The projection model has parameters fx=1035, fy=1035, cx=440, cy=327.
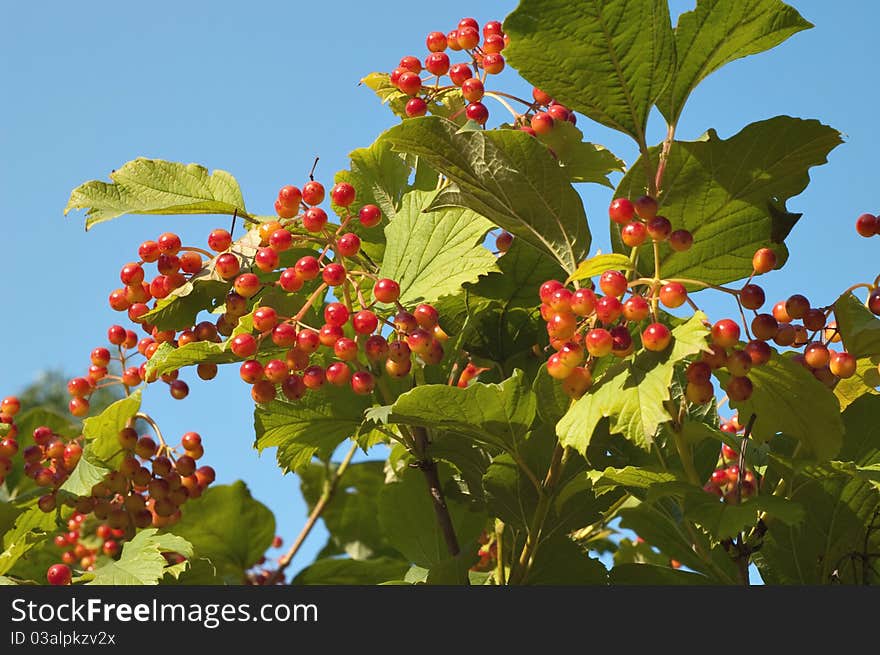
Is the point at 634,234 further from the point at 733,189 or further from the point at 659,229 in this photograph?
the point at 733,189

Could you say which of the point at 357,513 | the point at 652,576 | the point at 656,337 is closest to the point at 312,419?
the point at 652,576

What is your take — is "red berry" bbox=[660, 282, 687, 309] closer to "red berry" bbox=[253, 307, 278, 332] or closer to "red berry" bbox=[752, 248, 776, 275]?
"red berry" bbox=[752, 248, 776, 275]

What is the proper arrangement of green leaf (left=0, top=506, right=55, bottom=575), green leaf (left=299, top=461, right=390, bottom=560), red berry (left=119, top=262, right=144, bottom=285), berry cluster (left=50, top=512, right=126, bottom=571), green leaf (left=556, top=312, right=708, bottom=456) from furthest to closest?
green leaf (left=299, top=461, right=390, bottom=560) → berry cluster (left=50, top=512, right=126, bottom=571) → green leaf (left=0, top=506, right=55, bottom=575) → red berry (left=119, top=262, right=144, bottom=285) → green leaf (left=556, top=312, right=708, bottom=456)

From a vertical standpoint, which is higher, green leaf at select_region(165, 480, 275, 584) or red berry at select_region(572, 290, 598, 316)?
green leaf at select_region(165, 480, 275, 584)

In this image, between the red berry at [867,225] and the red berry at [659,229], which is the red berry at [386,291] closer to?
the red berry at [659,229]

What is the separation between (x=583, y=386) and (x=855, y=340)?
0.46 meters

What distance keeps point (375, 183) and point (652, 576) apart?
96 cm

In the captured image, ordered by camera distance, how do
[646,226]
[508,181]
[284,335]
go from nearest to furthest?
[646,226] → [508,181] → [284,335]

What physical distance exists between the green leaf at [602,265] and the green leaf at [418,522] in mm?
905

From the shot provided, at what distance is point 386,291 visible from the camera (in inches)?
70.0

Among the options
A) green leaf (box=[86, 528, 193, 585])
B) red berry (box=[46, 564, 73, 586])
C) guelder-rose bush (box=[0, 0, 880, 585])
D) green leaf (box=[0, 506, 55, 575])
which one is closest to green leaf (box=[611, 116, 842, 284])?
guelder-rose bush (box=[0, 0, 880, 585])

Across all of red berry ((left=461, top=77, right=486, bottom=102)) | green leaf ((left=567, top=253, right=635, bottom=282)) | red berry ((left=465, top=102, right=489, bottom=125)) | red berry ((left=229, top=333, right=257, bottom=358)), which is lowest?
green leaf ((left=567, top=253, right=635, bottom=282))

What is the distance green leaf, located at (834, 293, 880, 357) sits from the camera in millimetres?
1604

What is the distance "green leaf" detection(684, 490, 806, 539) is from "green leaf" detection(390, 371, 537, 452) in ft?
0.99
